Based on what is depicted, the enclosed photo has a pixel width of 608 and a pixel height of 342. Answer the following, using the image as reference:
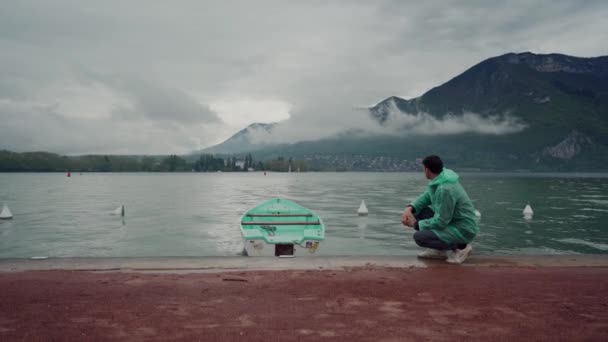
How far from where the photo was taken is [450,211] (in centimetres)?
820

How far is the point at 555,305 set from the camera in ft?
19.6

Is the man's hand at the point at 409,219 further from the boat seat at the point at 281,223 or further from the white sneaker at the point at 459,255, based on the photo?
the boat seat at the point at 281,223

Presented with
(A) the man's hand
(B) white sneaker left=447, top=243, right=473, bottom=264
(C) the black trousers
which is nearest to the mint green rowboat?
(A) the man's hand

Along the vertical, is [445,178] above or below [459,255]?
above

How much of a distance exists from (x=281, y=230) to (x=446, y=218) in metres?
11.7

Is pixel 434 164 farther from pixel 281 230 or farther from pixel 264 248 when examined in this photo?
pixel 281 230

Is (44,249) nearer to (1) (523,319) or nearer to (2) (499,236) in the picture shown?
(1) (523,319)

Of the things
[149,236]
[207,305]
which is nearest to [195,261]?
[207,305]

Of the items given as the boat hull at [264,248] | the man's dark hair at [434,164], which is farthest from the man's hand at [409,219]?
the boat hull at [264,248]

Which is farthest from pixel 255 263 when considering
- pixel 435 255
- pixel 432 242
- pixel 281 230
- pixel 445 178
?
pixel 281 230

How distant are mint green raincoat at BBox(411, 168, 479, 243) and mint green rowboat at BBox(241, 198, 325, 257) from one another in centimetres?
509

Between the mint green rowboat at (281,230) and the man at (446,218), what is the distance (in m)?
4.78

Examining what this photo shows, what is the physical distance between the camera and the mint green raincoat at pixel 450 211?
811 centimetres

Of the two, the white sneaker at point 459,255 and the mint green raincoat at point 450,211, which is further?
the white sneaker at point 459,255
